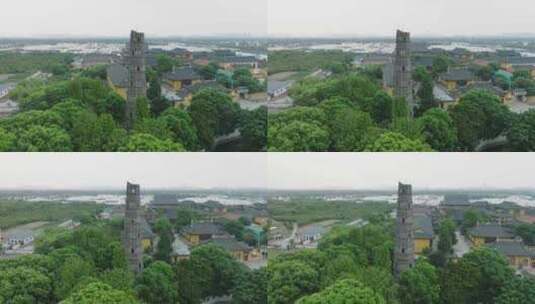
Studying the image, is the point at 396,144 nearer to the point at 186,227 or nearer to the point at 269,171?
the point at 269,171

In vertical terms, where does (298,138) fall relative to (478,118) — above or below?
below

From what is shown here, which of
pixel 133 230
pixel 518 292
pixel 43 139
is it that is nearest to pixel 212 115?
pixel 133 230

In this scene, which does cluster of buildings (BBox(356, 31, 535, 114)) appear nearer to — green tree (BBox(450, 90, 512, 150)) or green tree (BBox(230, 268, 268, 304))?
green tree (BBox(450, 90, 512, 150))

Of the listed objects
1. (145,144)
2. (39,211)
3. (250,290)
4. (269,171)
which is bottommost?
(250,290)

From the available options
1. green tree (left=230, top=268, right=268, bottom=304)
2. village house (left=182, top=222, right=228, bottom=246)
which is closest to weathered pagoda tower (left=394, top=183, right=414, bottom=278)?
green tree (left=230, top=268, right=268, bottom=304)

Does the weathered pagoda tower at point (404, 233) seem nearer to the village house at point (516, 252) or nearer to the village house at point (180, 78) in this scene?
the village house at point (516, 252)
